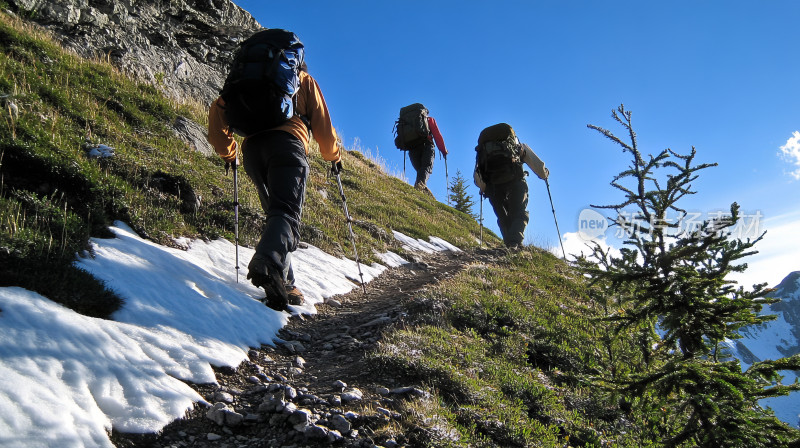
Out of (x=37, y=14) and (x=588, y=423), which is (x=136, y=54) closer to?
(x=37, y=14)

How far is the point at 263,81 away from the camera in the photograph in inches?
187

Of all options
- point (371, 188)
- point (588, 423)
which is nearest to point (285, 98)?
Answer: point (588, 423)

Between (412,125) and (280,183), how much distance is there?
61.9ft

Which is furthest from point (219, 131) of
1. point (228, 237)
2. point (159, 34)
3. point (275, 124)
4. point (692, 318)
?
point (159, 34)

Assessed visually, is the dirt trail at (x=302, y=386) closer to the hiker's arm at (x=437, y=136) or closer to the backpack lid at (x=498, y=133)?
the backpack lid at (x=498, y=133)

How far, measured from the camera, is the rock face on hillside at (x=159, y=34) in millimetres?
12016

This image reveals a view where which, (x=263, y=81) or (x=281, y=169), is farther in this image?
(x=281, y=169)

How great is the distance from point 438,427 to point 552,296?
18.2ft

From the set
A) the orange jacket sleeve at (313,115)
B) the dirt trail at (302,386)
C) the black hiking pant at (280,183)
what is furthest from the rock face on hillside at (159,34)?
the dirt trail at (302,386)

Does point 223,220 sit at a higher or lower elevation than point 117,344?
higher

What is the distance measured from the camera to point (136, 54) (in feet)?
43.2

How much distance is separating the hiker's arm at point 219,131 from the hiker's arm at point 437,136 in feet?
58.9

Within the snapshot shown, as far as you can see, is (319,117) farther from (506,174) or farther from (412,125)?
(412,125)

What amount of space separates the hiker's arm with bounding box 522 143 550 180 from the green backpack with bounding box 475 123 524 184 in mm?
145
